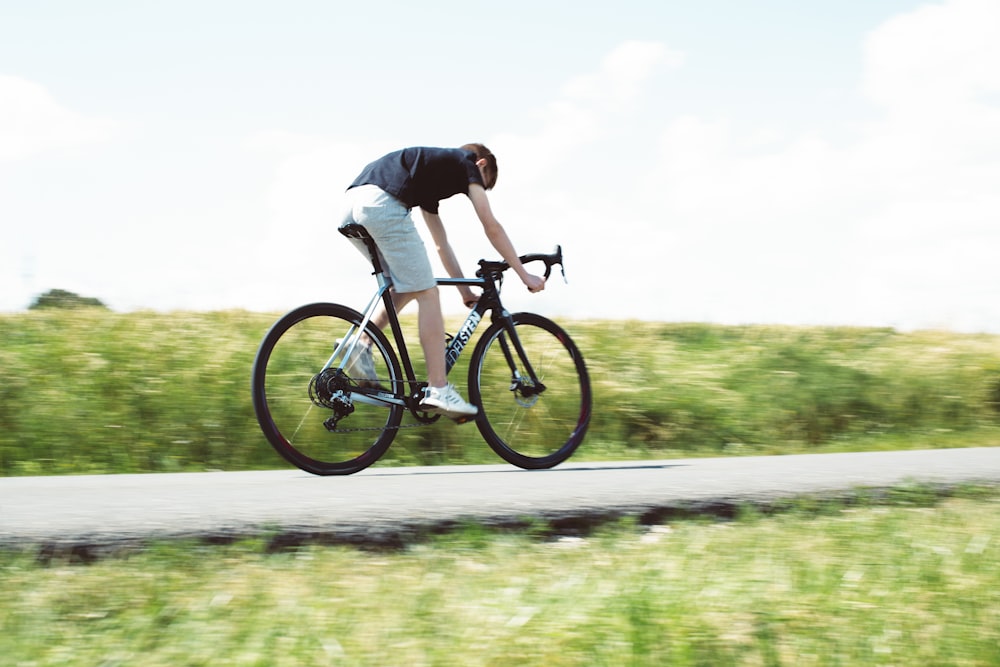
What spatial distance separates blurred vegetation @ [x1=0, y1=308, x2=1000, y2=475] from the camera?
6027 millimetres

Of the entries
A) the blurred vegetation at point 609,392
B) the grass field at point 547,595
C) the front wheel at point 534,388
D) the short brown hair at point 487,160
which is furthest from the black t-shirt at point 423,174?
the blurred vegetation at point 609,392

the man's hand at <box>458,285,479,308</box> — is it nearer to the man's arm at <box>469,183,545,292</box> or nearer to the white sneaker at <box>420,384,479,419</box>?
the man's arm at <box>469,183,545,292</box>

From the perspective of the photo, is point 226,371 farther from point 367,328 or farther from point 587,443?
point 587,443

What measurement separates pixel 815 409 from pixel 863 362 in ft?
3.51

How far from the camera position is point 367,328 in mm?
4633

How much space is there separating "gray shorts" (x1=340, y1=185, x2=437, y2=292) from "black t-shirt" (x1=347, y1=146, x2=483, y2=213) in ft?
0.17

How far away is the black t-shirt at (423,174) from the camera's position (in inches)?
178

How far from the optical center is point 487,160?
4.86 meters

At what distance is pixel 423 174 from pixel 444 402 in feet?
3.65

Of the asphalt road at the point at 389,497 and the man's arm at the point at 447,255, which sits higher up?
the man's arm at the point at 447,255

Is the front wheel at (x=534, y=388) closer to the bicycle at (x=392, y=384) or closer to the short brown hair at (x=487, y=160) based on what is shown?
the bicycle at (x=392, y=384)

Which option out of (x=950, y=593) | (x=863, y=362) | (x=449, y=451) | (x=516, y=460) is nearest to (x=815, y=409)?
(x=863, y=362)

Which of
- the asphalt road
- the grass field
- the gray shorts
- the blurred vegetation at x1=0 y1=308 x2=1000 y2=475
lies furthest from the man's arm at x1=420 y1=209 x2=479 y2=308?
the grass field

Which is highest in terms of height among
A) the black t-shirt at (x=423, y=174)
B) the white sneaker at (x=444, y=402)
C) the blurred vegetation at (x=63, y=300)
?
the black t-shirt at (x=423, y=174)
